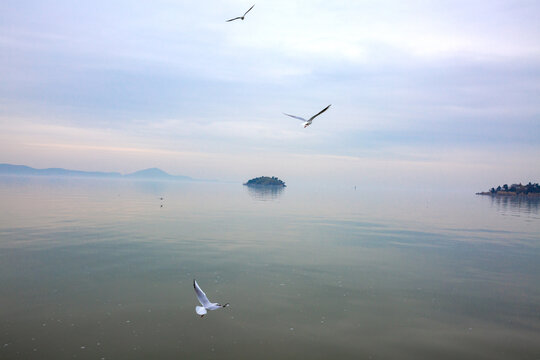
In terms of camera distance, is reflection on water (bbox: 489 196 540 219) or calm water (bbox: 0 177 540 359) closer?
calm water (bbox: 0 177 540 359)

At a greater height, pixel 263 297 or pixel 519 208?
pixel 519 208

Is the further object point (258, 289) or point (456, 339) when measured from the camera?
point (258, 289)

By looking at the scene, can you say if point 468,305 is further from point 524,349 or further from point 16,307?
point 16,307

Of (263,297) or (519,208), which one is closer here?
(263,297)

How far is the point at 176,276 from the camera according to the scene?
19000mm

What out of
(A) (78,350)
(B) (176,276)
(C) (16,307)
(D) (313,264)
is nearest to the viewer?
(A) (78,350)

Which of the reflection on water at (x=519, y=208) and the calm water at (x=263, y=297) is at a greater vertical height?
the reflection on water at (x=519, y=208)

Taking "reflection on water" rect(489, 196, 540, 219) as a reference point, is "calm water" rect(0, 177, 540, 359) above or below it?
below

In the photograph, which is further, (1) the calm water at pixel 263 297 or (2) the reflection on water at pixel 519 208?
(2) the reflection on water at pixel 519 208

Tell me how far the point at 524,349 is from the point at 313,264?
12.3 metres

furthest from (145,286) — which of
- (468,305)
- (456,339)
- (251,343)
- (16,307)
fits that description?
(468,305)

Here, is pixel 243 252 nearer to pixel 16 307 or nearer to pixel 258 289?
pixel 258 289

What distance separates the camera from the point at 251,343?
40.0 feet

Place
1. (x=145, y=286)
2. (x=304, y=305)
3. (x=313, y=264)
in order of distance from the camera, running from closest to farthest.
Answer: (x=304, y=305) → (x=145, y=286) → (x=313, y=264)
